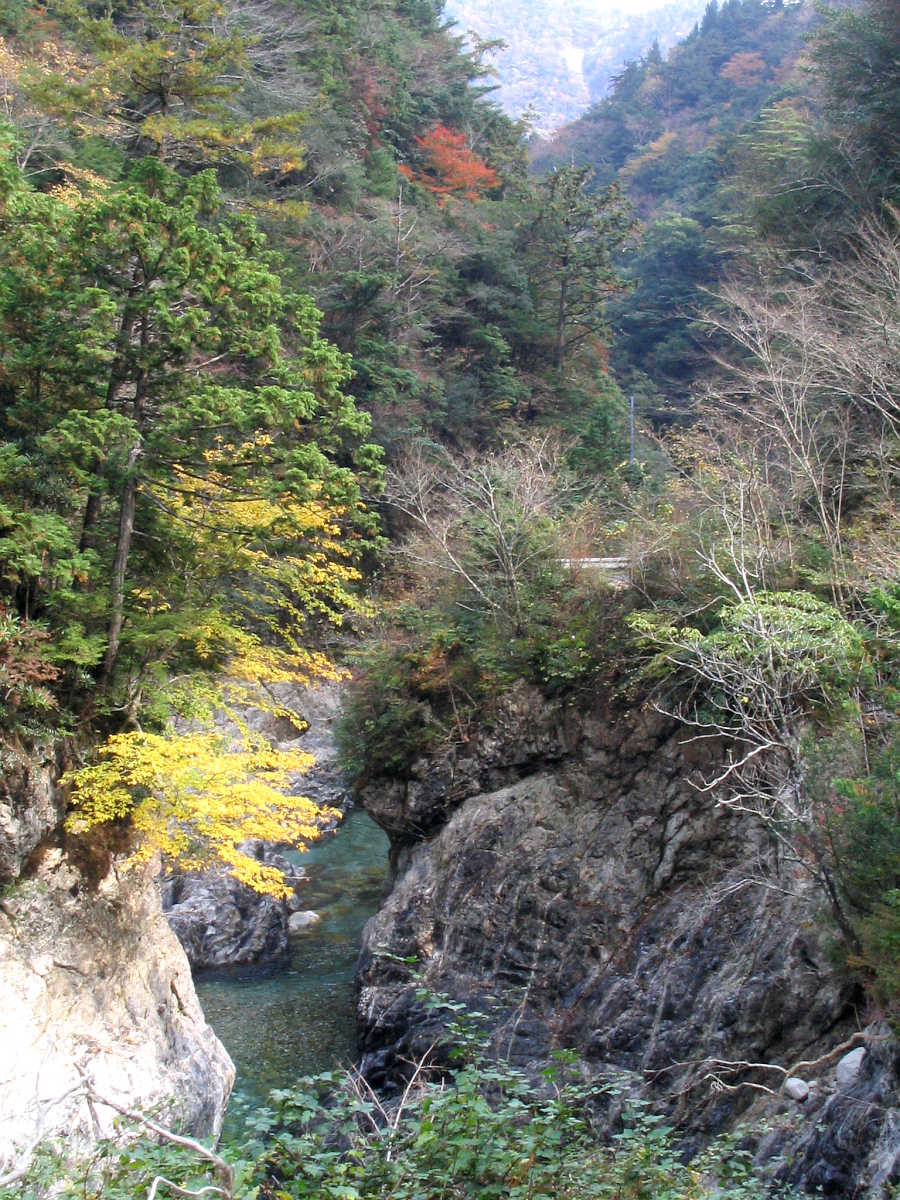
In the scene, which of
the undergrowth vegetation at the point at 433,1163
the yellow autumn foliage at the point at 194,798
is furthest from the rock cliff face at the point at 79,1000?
the undergrowth vegetation at the point at 433,1163

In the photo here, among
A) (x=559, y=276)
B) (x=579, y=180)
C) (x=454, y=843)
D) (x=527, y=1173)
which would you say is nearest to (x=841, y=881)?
(x=527, y=1173)

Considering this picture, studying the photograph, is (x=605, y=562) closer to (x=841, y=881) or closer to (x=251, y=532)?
(x=251, y=532)

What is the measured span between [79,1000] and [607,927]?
6.49 metres

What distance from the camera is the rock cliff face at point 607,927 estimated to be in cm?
909

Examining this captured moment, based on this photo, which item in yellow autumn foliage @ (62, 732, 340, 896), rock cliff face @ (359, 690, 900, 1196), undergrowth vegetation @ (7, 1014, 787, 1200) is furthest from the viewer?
yellow autumn foliage @ (62, 732, 340, 896)

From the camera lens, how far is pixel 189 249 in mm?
11102

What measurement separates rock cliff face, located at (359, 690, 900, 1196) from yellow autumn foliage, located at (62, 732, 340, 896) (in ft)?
7.31

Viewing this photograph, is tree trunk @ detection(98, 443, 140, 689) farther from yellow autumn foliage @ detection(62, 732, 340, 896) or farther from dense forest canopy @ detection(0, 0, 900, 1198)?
yellow autumn foliage @ detection(62, 732, 340, 896)

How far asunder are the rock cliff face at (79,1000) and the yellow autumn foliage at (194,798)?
56 centimetres

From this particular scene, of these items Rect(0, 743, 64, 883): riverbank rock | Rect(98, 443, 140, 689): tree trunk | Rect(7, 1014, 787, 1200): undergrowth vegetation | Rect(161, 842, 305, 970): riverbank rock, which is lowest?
Rect(161, 842, 305, 970): riverbank rock

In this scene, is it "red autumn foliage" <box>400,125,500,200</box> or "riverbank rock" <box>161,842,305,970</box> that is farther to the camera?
"red autumn foliage" <box>400,125,500,200</box>

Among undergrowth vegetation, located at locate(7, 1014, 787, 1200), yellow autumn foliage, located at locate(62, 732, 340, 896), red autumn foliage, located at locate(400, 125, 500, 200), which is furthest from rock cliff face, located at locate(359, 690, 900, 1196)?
red autumn foliage, located at locate(400, 125, 500, 200)

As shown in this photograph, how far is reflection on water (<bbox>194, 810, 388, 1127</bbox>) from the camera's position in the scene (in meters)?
13.0

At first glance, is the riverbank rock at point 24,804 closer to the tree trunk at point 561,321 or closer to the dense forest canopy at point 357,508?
the dense forest canopy at point 357,508
